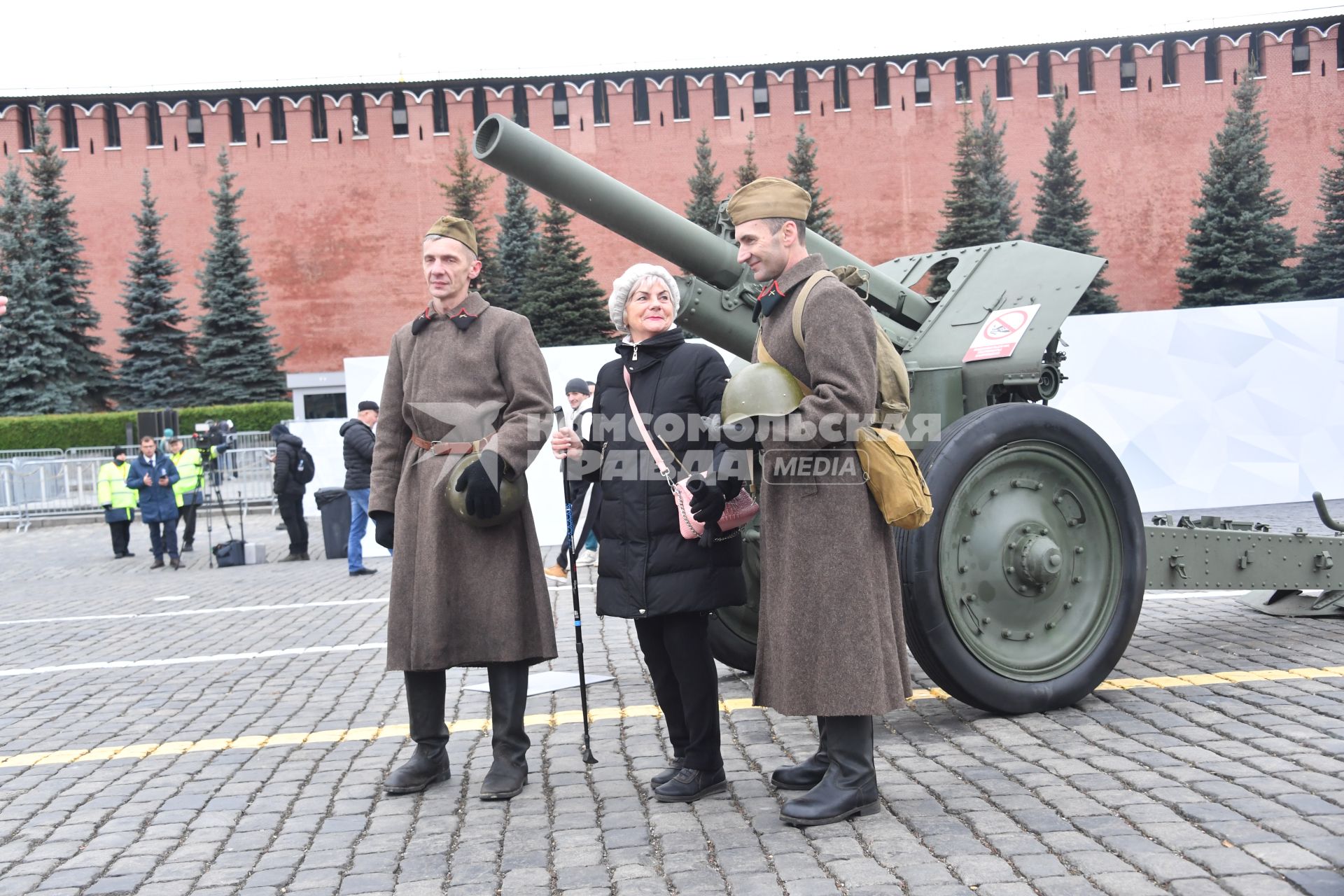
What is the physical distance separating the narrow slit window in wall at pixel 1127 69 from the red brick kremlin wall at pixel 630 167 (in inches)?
6.6

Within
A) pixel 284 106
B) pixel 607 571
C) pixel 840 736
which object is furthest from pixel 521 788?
pixel 284 106

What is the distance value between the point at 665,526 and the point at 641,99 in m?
41.2

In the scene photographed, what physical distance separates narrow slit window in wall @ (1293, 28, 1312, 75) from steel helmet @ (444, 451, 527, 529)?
45.3 m

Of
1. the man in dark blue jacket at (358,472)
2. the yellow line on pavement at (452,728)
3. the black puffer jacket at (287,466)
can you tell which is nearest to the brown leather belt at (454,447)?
the yellow line on pavement at (452,728)

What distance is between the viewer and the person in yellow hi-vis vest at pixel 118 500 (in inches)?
611

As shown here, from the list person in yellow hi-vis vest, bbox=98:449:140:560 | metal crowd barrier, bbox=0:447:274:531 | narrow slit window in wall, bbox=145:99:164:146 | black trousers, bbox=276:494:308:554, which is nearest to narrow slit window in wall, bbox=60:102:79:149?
narrow slit window in wall, bbox=145:99:164:146

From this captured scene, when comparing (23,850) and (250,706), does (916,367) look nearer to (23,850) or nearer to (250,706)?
(250,706)

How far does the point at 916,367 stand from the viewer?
→ 5.59m

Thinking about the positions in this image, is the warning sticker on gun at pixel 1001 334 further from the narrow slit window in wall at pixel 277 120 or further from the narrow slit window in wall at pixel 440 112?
the narrow slit window in wall at pixel 277 120

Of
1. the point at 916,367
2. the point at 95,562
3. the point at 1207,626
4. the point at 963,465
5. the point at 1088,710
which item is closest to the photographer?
the point at 963,465

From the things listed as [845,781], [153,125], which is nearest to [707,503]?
[845,781]

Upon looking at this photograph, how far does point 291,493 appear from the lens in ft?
47.9

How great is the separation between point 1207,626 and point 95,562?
43.8ft

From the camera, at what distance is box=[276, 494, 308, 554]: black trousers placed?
14.6 meters
